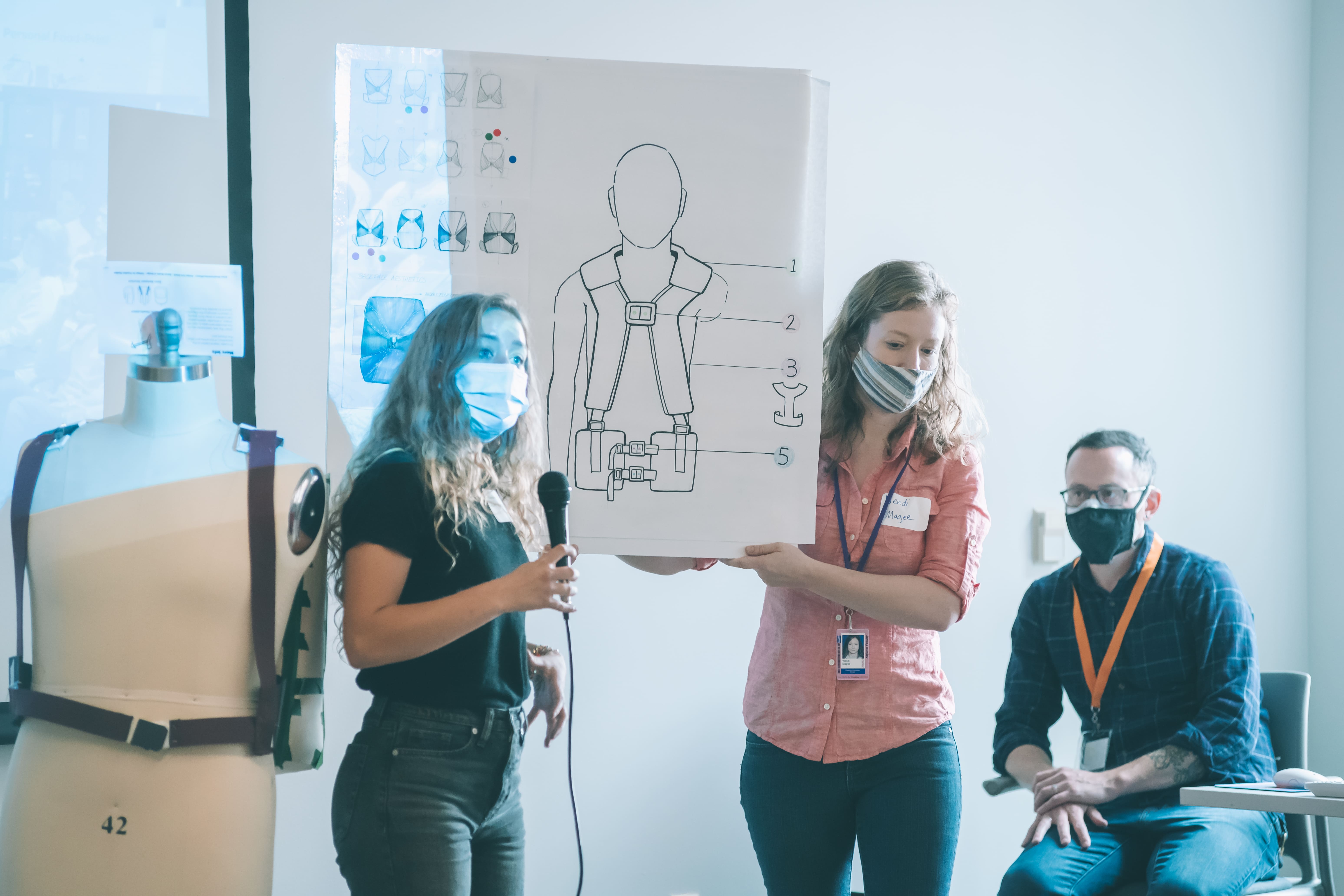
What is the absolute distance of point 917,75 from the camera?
2791 millimetres

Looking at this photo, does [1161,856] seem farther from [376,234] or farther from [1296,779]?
[376,234]

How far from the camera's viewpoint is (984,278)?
113 inches

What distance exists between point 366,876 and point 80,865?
377 millimetres

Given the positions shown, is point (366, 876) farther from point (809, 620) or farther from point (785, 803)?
point (809, 620)

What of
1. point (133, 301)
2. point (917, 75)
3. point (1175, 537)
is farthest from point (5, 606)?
point (1175, 537)

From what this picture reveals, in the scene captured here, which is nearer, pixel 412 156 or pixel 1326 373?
pixel 412 156

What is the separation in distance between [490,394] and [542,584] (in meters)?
0.32

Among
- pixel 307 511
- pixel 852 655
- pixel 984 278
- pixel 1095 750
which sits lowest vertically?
pixel 1095 750

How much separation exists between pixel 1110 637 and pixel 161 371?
201 cm

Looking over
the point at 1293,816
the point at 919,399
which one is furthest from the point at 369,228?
the point at 1293,816


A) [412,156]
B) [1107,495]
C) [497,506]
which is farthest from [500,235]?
[1107,495]

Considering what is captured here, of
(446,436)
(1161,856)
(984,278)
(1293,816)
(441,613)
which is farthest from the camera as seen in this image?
(984,278)

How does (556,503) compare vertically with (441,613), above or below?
above

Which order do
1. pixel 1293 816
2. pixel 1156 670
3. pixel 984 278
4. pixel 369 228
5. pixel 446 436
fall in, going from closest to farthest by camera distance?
1. pixel 446 436
2. pixel 369 228
3. pixel 1156 670
4. pixel 1293 816
5. pixel 984 278
